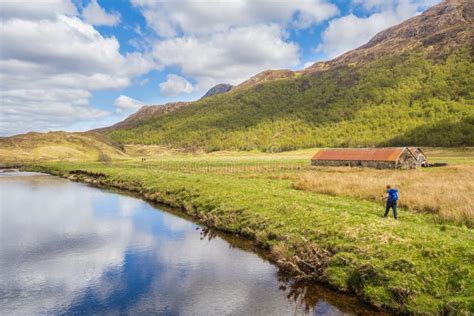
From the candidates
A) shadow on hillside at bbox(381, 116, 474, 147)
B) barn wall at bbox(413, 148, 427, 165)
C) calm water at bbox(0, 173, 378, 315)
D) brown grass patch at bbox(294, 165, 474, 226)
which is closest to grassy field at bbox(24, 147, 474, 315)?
brown grass patch at bbox(294, 165, 474, 226)

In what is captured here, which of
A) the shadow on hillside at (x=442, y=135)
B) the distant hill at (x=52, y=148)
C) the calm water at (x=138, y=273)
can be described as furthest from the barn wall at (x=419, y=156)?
the distant hill at (x=52, y=148)

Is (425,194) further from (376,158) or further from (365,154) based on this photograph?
(365,154)

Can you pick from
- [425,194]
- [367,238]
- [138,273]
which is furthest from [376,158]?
[138,273]

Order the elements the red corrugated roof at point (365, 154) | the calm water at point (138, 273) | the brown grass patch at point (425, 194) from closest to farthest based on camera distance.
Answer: the calm water at point (138, 273) → the brown grass patch at point (425, 194) → the red corrugated roof at point (365, 154)

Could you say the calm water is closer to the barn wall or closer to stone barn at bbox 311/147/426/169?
stone barn at bbox 311/147/426/169

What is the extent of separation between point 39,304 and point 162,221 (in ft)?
61.7

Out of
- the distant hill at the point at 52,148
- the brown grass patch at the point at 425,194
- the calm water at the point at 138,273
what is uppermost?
the distant hill at the point at 52,148

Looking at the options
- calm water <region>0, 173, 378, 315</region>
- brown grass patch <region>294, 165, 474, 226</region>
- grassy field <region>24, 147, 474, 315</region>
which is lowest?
calm water <region>0, 173, 378, 315</region>

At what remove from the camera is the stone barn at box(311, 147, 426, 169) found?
85000 mm

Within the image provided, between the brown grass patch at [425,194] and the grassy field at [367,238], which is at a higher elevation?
the brown grass patch at [425,194]

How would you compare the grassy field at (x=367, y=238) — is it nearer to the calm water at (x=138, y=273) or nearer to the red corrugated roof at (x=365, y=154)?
the calm water at (x=138, y=273)

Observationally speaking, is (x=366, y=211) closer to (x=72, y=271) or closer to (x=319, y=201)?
(x=319, y=201)

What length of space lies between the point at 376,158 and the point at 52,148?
130 meters

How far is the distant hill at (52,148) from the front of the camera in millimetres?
140000
